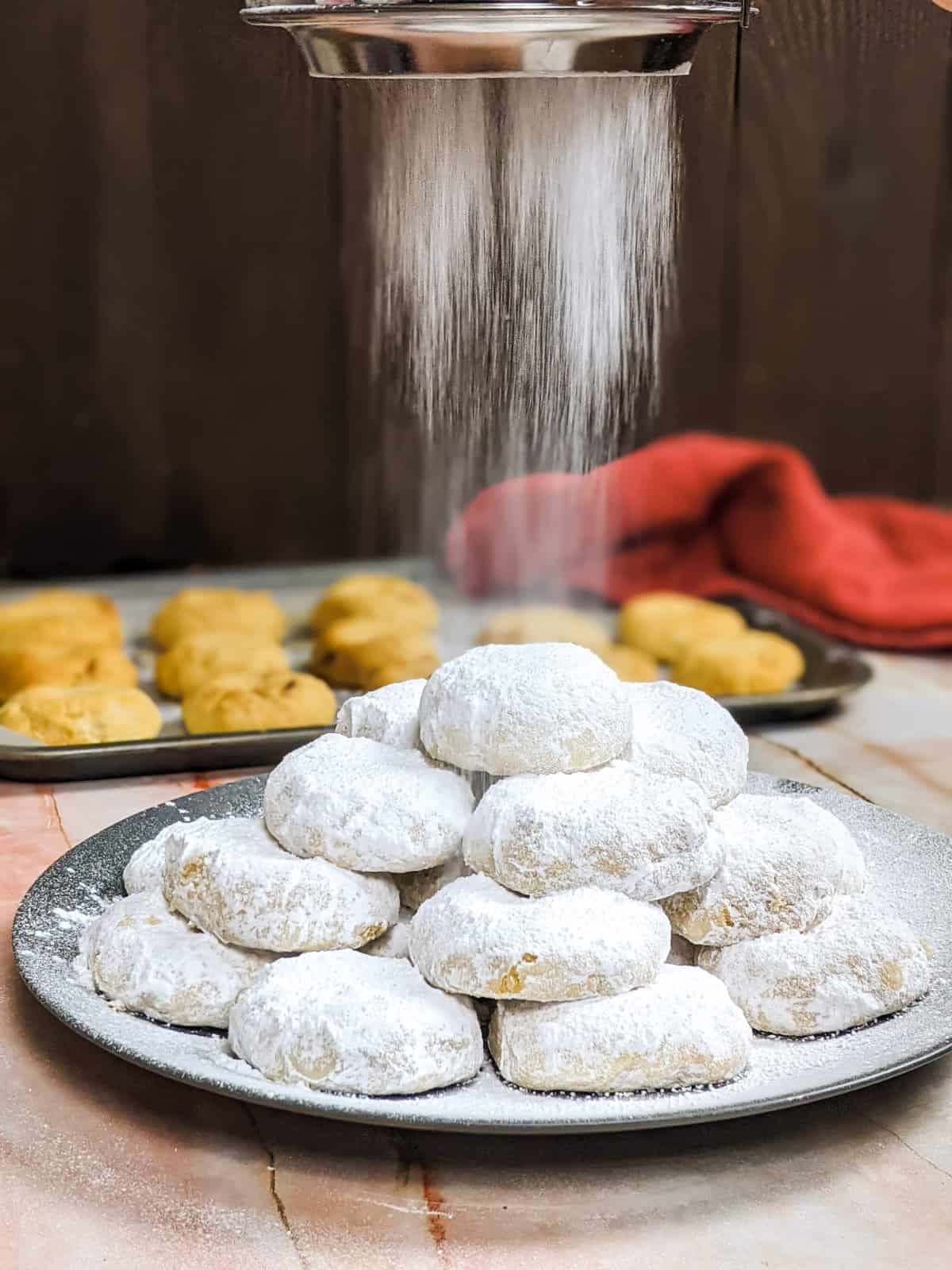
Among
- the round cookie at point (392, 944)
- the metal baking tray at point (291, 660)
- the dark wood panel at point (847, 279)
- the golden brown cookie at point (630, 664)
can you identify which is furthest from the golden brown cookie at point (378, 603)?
the round cookie at point (392, 944)

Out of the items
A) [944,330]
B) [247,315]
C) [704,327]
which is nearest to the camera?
[247,315]

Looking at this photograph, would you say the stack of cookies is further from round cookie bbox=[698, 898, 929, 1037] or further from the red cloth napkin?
the red cloth napkin

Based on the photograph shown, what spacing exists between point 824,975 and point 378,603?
2.15ft

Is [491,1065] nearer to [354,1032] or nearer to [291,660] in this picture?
[354,1032]

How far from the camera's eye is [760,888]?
60 centimetres

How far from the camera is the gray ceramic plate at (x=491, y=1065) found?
514 millimetres

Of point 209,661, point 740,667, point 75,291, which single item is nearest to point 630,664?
point 740,667

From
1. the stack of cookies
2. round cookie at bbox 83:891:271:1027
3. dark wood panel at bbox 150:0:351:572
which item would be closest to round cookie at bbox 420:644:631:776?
the stack of cookies

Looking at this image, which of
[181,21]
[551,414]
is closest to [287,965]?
[551,414]

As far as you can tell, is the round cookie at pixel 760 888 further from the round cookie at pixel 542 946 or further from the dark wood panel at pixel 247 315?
the dark wood panel at pixel 247 315

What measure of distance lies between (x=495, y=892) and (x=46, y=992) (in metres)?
0.17

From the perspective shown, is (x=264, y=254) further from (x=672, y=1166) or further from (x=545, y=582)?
(x=672, y=1166)

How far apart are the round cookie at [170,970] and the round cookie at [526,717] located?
0.11 meters

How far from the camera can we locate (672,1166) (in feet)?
1.79
